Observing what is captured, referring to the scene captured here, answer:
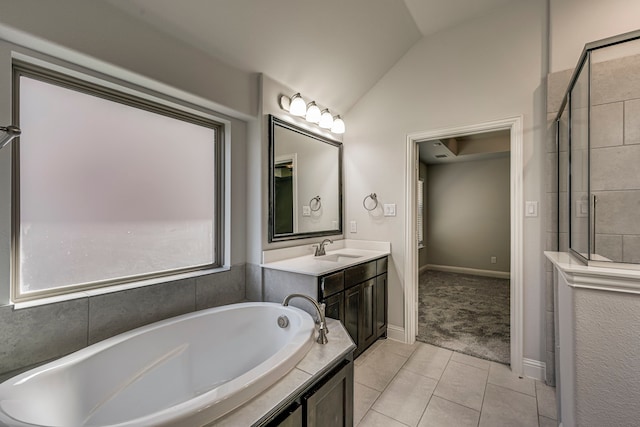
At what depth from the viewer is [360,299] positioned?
8.07 ft

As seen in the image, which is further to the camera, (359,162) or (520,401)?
(359,162)

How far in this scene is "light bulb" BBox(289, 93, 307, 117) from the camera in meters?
2.50

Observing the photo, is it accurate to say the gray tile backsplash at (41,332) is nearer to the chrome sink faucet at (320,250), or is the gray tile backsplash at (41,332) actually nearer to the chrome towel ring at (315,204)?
the chrome sink faucet at (320,250)

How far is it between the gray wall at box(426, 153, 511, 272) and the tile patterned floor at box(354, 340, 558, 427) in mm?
3470

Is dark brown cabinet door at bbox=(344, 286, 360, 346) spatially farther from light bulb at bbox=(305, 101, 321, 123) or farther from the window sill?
light bulb at bbox=(305, 101, 321, 123)

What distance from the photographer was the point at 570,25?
2090mm

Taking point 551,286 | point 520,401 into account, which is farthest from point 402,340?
point 551,286

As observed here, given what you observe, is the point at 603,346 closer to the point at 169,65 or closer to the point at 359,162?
the point at 359,162

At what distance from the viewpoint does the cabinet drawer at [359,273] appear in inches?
91.4

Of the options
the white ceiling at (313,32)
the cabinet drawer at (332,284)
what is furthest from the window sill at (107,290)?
the white ceiling at (313,32)

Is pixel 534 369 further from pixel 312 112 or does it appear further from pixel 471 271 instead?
Answer: pixel 471 271

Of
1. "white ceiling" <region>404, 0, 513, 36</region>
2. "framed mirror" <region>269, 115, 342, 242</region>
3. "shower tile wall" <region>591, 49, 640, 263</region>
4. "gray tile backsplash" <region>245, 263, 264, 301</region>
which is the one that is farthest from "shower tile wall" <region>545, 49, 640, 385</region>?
"gray tile backsplash" <region>245, 263, 264, 301</region>

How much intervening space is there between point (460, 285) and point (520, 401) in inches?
120

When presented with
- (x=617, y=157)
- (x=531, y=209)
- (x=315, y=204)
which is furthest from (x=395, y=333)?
(x=617, y=157)
